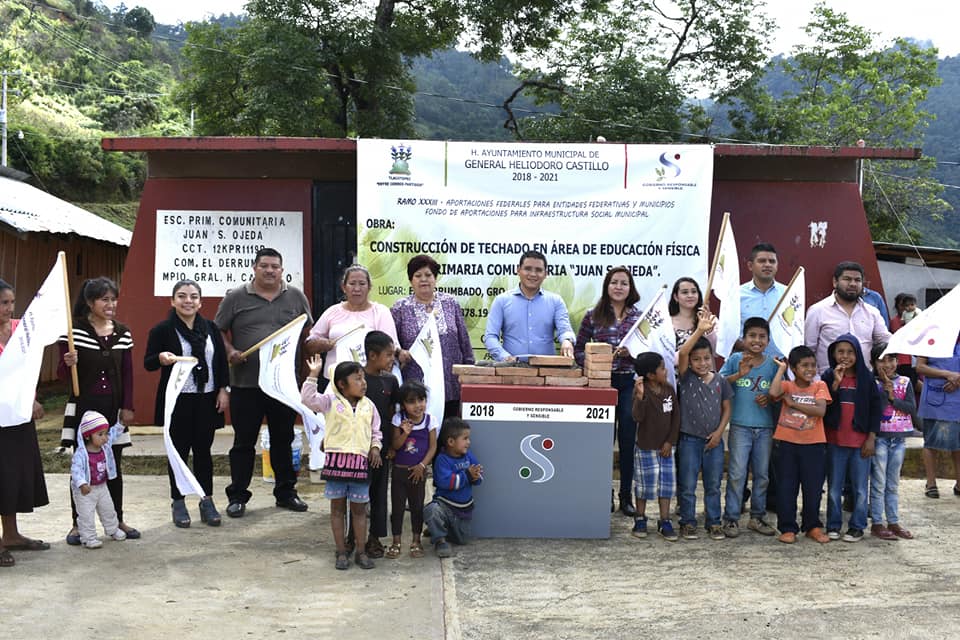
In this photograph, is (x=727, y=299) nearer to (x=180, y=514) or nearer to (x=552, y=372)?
(x=552, y=372)

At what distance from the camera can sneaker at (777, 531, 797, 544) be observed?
6043 mm

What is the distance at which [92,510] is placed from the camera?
571 centimetres

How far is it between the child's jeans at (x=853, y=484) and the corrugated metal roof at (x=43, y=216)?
9530 millimetres

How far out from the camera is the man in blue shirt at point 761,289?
6680 mm

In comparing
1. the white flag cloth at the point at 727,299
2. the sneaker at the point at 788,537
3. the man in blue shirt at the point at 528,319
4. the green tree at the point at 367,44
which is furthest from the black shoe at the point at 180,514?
the green tree at the point at 367,44

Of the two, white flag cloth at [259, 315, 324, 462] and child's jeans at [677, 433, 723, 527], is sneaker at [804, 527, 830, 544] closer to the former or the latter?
child's jeans at [677, 433, 723, 527]

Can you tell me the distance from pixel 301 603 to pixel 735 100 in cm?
2291

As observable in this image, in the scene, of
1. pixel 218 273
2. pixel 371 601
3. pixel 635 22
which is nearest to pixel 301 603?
pixel 371 601

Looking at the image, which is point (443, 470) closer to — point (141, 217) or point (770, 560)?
point (770, 560)

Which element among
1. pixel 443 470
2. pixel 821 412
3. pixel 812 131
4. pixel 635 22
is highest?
pixel 635 22

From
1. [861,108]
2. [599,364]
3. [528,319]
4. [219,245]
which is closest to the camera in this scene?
[599,364]

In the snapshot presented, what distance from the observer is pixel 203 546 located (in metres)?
5.82

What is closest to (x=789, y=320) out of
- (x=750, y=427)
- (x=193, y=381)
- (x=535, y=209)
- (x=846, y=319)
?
(x=846, y=319)

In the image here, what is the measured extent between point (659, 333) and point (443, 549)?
6.49 feet
